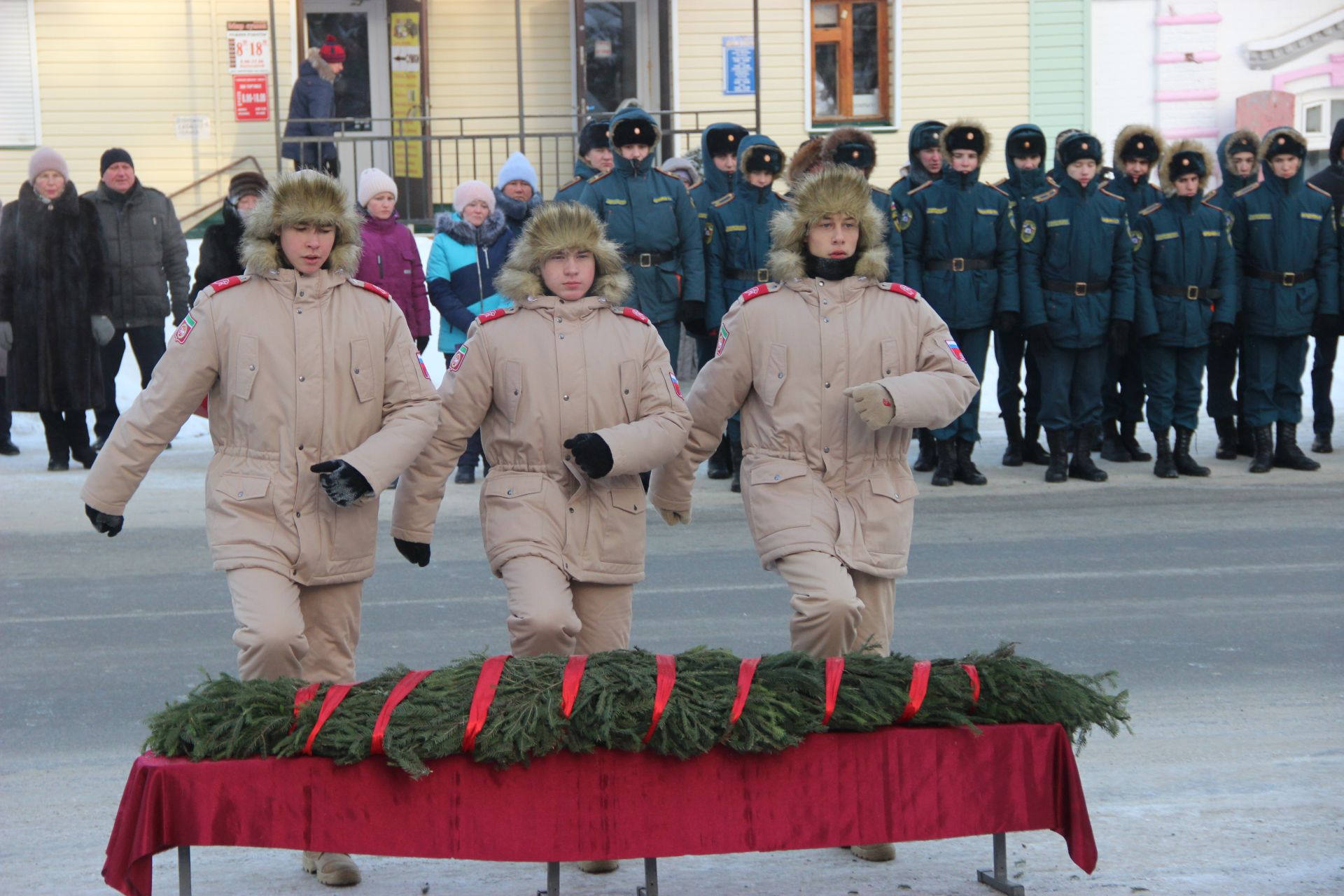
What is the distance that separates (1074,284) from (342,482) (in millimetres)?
7210

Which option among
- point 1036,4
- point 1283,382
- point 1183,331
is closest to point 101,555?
point 1183,331

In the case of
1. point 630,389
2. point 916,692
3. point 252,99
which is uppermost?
point 252,99

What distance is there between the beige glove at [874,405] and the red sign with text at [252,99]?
54.4ft

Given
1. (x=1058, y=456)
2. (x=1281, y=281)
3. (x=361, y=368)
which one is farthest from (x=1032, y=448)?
(x=361, y=368)

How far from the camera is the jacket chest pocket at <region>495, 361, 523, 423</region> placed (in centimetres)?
502

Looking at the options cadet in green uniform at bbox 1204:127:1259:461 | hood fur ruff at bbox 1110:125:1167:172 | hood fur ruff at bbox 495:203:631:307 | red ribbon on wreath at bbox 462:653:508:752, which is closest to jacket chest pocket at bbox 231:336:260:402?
hood fur ruff at bbox 495:203:631:307

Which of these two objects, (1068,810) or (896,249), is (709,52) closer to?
(896,249)

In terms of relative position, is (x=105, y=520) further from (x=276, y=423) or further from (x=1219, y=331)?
(x=1219, y=331)

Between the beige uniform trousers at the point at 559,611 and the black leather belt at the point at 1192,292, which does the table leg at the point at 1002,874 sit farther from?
the black leather belt at the point at 1192,292

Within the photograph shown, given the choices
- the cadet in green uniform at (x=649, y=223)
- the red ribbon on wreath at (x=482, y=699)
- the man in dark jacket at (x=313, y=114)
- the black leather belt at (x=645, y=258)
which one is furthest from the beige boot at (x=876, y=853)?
the man in dark jacket at (x=313, y=114)

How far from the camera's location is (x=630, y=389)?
510 cm

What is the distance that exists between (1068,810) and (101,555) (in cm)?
656

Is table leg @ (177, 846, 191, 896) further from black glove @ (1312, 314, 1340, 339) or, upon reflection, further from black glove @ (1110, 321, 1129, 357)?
black glove @ (1312, 314, 1340, 339)

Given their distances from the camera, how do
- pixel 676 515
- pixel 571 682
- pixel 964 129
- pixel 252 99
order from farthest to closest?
pixel 252 99
pixel 964 129
pixel 676 515
pixel 571 682
